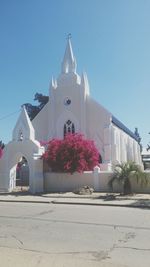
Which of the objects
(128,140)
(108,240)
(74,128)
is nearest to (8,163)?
(74,128)

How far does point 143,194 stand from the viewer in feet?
67.7

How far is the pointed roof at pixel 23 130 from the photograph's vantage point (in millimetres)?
25141

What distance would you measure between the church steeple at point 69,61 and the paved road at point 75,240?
94.2 ft

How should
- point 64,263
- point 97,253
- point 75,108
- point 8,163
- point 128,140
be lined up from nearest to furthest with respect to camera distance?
point 64,263, point 97,253, point 8,163, point 75,108, point 128,140

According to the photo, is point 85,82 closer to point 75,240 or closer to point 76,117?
point 76,117

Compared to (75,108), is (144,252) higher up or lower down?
lower down

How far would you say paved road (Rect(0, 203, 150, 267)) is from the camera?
630cm

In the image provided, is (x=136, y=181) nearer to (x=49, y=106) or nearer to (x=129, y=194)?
(x=129, y=194)

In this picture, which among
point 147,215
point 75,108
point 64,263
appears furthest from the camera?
point 75,108

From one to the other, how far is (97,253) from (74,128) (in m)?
30.6

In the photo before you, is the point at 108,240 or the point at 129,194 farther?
the point at 129,194

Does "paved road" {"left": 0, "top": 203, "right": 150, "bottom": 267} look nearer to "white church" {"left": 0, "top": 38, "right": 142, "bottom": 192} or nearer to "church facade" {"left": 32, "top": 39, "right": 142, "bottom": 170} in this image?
"white church" {"left": 0, "top": 38, "right": 142, "bottom": 192}

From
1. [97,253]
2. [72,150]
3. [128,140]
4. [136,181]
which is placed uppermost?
[128,140]

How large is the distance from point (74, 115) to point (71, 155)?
1463 centimetres
